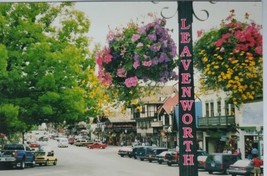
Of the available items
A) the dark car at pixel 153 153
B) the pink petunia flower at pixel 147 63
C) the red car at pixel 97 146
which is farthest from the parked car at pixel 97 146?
the pink petunia flower at pixel 147 63

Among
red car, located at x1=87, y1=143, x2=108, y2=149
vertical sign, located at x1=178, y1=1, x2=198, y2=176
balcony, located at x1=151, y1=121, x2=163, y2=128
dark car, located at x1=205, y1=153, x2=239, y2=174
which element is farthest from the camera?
red car, located at x1=87, y1=143, x2=108, y2=149

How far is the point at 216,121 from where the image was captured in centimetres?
356

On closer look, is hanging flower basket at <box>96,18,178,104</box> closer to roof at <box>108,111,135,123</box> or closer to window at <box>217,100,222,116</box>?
roof at <box>108,111,135,123</box>

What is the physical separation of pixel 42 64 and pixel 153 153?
42.8 inches

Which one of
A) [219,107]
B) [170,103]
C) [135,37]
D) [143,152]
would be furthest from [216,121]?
[135,37]

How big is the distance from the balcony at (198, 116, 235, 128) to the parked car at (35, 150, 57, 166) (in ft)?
3.71

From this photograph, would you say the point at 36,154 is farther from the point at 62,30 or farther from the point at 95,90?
the point at 62,30

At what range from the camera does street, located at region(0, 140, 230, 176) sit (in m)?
3.49

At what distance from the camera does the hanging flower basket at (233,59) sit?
3477 millimetres

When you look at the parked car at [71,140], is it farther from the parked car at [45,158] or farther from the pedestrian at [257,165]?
the pedestrian at [257,165]

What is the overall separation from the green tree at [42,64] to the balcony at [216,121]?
90cm

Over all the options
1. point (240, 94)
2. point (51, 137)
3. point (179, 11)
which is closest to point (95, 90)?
point (51, 137)

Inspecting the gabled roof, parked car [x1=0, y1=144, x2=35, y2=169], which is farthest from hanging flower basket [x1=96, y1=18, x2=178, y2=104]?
parked car [x1=0, y1=144, x2=35, y2=169]

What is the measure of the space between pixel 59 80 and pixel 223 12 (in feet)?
4.35
